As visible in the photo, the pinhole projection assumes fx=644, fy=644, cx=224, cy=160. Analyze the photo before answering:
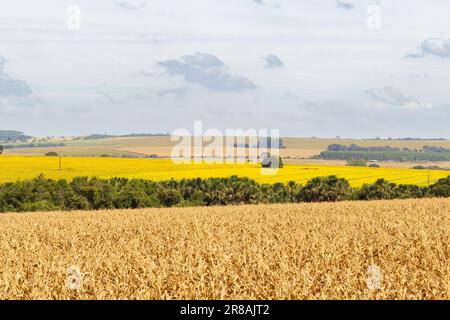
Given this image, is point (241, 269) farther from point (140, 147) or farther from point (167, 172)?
point (140, 147)

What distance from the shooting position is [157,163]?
297ft

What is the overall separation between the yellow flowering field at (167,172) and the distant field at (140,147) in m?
16.3

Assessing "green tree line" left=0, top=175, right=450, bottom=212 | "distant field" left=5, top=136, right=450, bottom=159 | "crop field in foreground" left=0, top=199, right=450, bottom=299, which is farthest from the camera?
"distant field" left=5, top=136, right=450, bottom=159

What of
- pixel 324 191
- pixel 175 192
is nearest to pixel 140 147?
pixel 324 191

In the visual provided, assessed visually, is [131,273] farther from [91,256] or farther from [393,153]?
[393,153]

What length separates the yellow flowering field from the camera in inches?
2771

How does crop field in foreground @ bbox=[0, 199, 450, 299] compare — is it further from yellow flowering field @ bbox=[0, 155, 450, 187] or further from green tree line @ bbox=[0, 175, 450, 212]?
yellow flowering field @ bbox=[0, 155, 450, 187]

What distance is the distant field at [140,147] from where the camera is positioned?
11081 centimetres

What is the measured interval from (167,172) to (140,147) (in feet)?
147

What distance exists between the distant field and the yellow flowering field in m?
16.3

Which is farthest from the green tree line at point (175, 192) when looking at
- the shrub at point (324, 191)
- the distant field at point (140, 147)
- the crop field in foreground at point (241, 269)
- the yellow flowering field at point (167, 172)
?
the distant field at point (140, 147)

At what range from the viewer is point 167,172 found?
77.1 meters

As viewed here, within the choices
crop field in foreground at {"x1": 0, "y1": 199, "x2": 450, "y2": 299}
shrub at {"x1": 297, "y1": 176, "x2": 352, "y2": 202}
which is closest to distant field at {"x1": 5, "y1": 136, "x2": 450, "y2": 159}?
shrub at {"x1": 297, "y1": 176, "x2": 352, "y2": 202}
